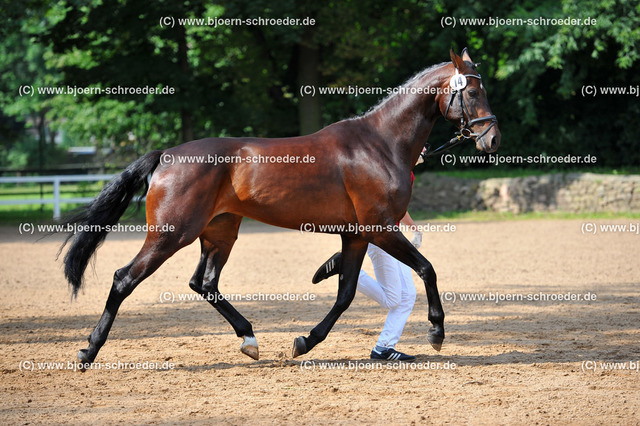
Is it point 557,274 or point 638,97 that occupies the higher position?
point 638,97

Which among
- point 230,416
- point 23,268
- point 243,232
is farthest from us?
point 243,232

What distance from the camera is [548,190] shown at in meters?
18.2

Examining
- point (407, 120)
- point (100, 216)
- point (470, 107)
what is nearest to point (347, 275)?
point (407, 120)

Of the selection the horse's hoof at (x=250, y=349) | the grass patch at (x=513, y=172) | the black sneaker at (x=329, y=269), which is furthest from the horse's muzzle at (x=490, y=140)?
the grass patch at (x=513, y=172)

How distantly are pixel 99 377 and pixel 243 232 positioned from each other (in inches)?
442

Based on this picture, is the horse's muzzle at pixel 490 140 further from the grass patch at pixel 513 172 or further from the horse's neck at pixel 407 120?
the grass patch at pixel 513 172

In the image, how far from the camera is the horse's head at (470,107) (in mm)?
5699

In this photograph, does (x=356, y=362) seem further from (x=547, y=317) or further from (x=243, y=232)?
(x=243, y=232)

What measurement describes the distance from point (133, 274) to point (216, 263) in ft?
2.66

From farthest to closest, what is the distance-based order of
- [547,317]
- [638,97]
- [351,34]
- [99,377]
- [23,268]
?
[638,97], [351,34], [23,268], [547,317], [99,377]

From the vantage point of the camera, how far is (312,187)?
5660mm

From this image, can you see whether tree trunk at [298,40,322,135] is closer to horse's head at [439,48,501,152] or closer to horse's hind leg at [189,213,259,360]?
horse's hind leg at [189,213,259,360]

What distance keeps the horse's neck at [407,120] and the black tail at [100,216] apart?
1812 millimetres

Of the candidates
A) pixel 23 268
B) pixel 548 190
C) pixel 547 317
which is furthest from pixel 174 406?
pixel 548 190
